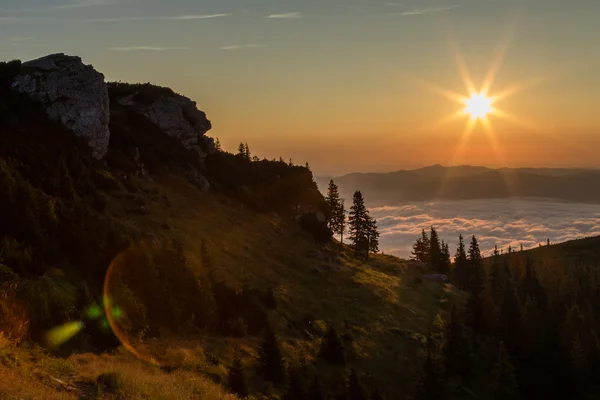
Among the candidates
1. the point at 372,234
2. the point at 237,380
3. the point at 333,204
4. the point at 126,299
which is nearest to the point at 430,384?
the point at 237,380

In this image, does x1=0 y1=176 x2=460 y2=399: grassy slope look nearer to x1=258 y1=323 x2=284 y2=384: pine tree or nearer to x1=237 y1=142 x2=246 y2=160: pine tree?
x1=258 y1=323 x2=284 y2=384: pine tree

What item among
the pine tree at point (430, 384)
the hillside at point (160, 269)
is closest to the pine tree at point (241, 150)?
the hillside at point (160, 269)

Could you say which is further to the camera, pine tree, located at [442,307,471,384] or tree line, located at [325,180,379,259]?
tree line, located at [325,180,379,259]

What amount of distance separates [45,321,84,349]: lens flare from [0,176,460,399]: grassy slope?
1439mm

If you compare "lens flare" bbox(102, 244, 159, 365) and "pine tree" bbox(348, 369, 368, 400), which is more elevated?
"lens flare" bbox(102, 244, 159, 365)

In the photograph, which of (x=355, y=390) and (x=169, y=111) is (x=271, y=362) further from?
(x=169, y=111)

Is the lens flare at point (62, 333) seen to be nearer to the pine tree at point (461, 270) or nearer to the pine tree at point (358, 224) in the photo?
the pine tree at point (358, 224)

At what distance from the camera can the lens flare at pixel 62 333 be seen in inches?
809

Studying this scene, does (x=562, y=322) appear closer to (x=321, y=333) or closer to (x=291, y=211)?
(x=321, y=333)

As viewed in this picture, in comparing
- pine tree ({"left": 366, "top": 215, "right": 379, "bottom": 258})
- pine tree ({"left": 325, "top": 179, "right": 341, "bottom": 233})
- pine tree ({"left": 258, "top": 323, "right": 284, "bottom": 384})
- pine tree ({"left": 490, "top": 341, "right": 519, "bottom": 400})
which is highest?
pine tree ({"left": 325, "top": 179, "right": 341, "bottom": 233})

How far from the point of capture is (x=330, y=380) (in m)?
37.8

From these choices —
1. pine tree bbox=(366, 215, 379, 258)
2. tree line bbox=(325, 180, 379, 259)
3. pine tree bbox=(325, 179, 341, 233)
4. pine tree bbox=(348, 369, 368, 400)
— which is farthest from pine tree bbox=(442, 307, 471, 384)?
pine tree bbox=(325, 179, 341, 233)

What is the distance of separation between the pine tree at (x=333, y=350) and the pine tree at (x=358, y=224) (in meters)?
54.4

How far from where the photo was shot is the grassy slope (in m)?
22.1
